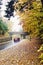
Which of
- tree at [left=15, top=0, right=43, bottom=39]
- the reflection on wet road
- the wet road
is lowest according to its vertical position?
the reflection on wet road

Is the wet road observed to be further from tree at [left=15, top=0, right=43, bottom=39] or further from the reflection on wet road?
tree at [left=15, top=0, right=43, bottom=39]

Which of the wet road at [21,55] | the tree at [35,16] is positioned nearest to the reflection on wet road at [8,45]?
the wet road at [21,55]

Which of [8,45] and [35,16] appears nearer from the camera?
[35,16]

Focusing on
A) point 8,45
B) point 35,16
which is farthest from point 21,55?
point 8,45

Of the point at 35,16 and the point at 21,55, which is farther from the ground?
the point at 35,16

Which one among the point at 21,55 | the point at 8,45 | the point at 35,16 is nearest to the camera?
the point at 35,16

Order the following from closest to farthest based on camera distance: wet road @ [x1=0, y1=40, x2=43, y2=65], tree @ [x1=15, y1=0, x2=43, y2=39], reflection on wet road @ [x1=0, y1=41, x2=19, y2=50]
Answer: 1. tree @ [x1=15, y1=0, x2=43, y2=39]
2. wet road @ [x1=0, y1=40, x2=43, y2=65]
3. reflection on wet road @ [x1=0, y1=41, x2=19, y2=50]

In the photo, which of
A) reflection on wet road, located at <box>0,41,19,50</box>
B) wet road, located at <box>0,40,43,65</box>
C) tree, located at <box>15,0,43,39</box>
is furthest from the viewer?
reflection on wet road, located at <box>0,41,19,50</box>

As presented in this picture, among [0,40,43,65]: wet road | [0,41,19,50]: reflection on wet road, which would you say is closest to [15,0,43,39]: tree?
[0,40,43,65]: wet road

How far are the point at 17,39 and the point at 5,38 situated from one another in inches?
38.4

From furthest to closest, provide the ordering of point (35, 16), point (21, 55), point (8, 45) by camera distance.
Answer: point (8, 45), point (21, 55), point (35, 16)

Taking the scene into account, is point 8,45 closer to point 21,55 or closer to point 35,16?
point 21,55

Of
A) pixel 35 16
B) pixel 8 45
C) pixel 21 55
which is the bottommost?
pixel 8 45

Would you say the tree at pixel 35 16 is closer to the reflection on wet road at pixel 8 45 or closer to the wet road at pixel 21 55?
the wet road at pixel 21 55
